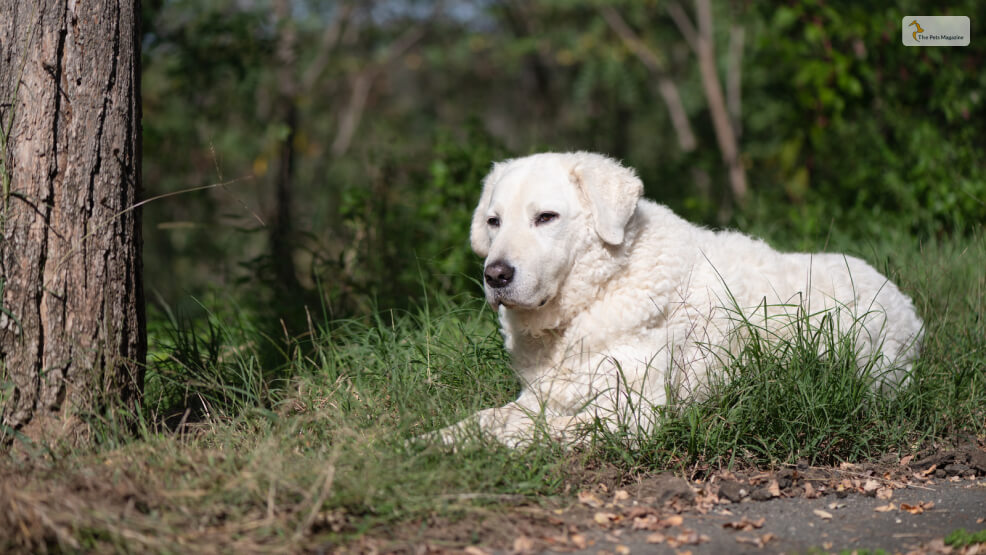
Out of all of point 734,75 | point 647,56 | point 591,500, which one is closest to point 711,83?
point 734,75

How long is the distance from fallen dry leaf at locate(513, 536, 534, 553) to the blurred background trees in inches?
85.6

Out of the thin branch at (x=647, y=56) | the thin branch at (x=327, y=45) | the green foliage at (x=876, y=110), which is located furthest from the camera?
the thin branch at (x=327, y=45)

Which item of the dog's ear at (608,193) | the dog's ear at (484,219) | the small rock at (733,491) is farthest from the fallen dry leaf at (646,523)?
the dog's ear at (484,219)

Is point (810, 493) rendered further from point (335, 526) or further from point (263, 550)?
point (263, 550)

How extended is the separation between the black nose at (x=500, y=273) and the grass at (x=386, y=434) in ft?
1.83

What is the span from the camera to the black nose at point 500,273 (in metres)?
3.69

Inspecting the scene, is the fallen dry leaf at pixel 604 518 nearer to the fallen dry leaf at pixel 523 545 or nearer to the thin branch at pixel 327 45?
A: the fallen dry leaf at pixel 523 545

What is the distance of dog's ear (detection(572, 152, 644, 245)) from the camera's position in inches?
151

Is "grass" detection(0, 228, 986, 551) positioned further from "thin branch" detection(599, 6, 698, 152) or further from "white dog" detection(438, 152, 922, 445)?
"thin branch" detection(599, 6, 698, 152)

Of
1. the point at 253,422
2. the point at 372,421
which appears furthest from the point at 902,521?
the point at 253,422

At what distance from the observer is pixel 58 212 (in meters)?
3.38

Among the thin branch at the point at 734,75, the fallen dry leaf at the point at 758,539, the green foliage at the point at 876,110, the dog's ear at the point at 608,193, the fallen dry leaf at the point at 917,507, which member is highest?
the thin branch at the point at 734,75

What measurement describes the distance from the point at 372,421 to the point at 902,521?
2206 mm

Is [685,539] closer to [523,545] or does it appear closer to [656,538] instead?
[656,538]
